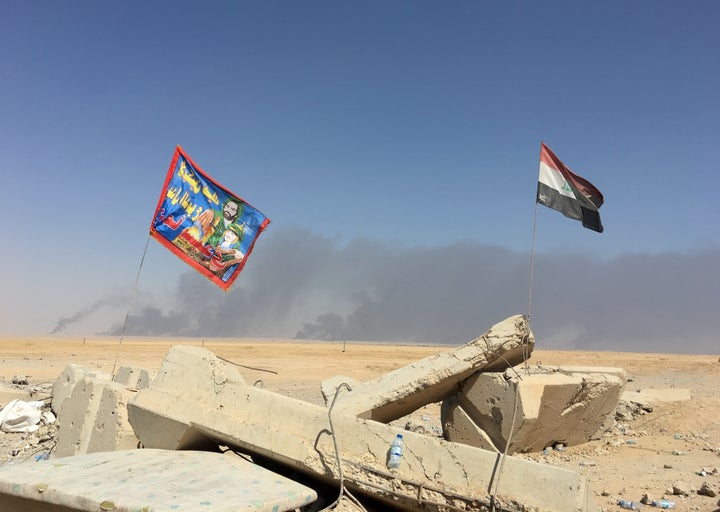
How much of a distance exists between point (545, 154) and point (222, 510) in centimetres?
705

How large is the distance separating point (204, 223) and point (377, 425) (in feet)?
16.2

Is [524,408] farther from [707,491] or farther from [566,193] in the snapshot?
[566,193]

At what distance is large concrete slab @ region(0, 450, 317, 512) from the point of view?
10.5ft

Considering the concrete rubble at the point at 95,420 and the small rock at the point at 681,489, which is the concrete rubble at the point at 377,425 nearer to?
the concrete rubble at the point at 95,420

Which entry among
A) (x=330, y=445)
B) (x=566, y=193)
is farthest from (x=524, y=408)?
(x=566, y=193)

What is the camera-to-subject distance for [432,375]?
5480 millimetres

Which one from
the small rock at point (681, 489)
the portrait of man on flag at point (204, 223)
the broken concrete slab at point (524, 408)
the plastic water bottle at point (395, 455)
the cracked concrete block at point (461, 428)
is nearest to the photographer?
the plastic water bottle at point (395, 455)

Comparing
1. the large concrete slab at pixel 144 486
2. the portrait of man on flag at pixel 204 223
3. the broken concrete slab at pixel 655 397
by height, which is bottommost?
the large concrete slab at pixel 144 486

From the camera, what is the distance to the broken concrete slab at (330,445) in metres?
3.80

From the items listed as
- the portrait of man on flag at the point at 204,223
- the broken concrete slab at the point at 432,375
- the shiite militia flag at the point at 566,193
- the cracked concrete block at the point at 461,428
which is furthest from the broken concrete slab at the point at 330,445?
the shiite militia flag at the point at 566,193

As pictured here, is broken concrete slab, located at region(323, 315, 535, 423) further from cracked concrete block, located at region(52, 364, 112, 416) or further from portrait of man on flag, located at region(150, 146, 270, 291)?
cracked concrete block, located at region(52, 364, 112, 416)

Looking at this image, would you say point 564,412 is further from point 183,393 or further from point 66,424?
point 66,424

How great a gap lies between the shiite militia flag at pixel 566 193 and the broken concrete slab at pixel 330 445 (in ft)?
16.8

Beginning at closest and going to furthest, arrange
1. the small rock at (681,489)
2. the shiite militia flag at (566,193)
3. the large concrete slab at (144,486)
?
Answer: 1. the large concrete slab at (144,486)
2. the small rock at (681,489)
3. the shiite militia flag at (566,193)
